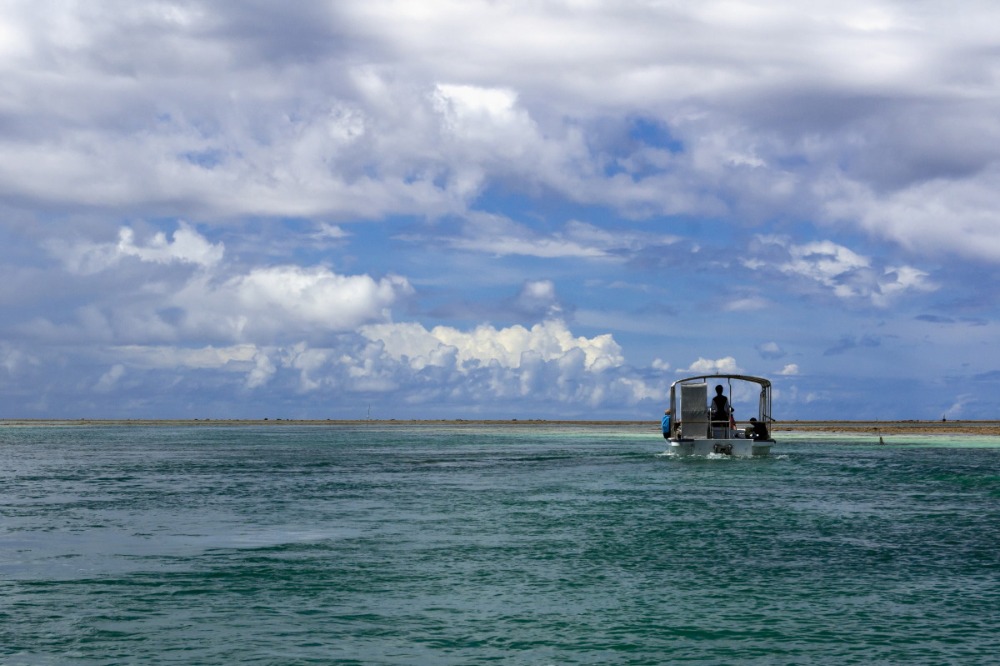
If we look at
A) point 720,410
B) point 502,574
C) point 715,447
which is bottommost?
point 502,574

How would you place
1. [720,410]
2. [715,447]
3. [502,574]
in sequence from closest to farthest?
[502,574] → [715,447] → [720,410]

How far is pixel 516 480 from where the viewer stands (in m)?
54.2

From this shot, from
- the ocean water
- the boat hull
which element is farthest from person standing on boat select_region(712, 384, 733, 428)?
the ocean water

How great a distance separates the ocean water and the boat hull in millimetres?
16288

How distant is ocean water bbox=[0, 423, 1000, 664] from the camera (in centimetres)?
1802

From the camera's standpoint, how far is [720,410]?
68438 millimetres

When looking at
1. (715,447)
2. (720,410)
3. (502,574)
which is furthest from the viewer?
(720,410)

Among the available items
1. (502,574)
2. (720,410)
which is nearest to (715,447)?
(720,410)

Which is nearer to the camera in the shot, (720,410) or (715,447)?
(715,447)

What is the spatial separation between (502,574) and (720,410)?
45.9 m

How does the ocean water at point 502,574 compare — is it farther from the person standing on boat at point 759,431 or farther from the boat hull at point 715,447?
the person standing on boat at point 759,431

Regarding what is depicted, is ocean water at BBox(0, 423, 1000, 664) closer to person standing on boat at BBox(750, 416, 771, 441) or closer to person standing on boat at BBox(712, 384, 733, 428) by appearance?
person standing on boat at BBox(712, 384, 733, 428)

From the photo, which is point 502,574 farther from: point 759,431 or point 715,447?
point 759,431

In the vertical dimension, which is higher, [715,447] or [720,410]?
[720,410]
